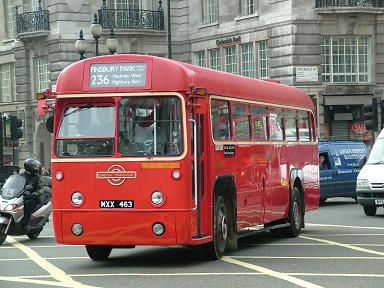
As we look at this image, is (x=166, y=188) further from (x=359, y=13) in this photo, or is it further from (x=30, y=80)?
(x=30, y=80)

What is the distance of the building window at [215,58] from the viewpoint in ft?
167

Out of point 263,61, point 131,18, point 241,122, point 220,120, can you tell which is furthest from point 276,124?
point 131,18

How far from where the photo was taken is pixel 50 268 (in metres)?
14.8

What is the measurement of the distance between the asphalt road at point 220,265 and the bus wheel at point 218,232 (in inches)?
7.5

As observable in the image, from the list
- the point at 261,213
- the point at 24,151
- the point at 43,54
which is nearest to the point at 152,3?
the point at 43,54

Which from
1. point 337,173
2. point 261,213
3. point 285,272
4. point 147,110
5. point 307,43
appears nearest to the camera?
point 285,272

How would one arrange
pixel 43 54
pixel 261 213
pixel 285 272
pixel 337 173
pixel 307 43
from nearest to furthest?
pixel 285 272
pixel 261 213
pixel 337 173
pixel 307 43
pixel 43 54

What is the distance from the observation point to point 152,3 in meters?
53.9

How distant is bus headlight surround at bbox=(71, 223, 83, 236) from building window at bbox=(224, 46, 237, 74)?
35.3 meters

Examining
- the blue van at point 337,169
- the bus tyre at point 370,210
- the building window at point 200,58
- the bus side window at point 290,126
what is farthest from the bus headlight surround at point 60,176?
the building window at point 200,58

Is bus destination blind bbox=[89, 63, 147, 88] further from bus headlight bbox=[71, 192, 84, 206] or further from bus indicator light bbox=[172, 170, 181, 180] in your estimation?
bus headlight bbox=[71, 192, 84, 206]

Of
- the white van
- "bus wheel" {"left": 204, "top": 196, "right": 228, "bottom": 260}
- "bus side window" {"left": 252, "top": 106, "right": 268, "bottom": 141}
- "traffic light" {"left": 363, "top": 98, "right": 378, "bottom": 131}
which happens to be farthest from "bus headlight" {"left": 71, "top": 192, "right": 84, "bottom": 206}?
"traffic light" {"left": 363, "top": 98, "right": 378, "bottom": 131}

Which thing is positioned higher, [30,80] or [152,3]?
[152,3]

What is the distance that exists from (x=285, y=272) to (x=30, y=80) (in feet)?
140
